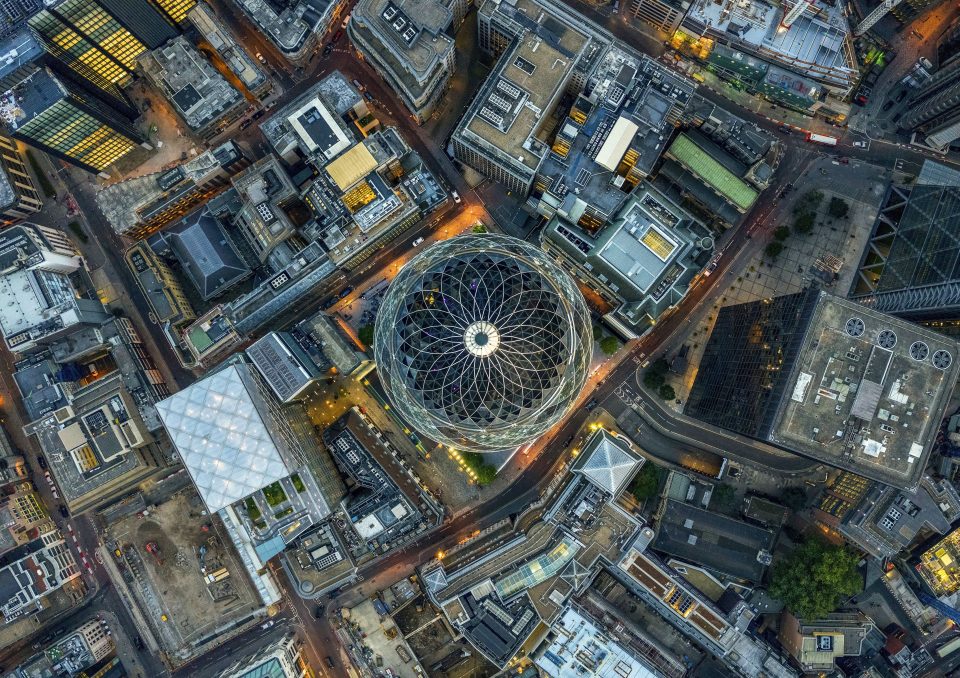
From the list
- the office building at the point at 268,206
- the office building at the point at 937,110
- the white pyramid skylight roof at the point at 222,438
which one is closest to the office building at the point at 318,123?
the office building at the point at 268,206

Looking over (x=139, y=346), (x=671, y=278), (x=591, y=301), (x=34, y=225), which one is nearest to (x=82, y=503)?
(x=139, y=346)

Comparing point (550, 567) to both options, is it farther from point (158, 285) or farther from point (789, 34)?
point (789, 34)

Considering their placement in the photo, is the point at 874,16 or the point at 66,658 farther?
the point at 66,658

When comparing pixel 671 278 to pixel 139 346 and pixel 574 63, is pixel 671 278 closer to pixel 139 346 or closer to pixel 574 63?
pixel 574 63

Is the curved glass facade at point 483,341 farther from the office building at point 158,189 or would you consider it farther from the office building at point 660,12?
the office building at point 660,12

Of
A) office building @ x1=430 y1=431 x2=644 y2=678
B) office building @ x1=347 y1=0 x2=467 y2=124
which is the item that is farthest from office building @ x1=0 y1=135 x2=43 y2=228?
office building @ x1=430 y1=431 x2=644 y2=678

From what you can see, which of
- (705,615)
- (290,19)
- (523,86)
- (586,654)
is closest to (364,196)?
(523,86)

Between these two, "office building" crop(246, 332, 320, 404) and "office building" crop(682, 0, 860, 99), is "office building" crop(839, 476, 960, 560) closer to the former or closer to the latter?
"office building" crop(682, 0, 860, 99)
